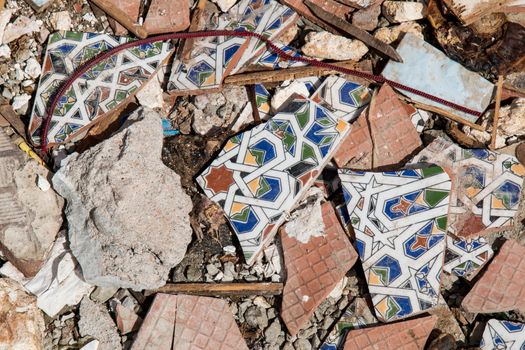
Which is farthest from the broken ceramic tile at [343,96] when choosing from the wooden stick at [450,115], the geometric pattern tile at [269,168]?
the wooden stick at [450,115]

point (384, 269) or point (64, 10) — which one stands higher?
point (64, 10)

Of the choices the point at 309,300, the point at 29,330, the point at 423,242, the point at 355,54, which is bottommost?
the point at 29,330

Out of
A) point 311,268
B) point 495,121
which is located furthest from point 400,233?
point 495,121

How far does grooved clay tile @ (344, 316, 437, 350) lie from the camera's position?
12.8 feet

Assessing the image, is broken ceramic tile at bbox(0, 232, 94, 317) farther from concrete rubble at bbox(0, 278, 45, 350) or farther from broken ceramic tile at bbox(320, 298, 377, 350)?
broken ceramic tile at bbox(320, 298, 377, 350)

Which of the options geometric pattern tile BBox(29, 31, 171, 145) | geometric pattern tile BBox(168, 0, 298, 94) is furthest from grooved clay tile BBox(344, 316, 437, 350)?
geometric pattern tile BBox(29, 31, 171, 145)

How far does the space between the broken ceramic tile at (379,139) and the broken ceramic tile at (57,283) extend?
1639 mm

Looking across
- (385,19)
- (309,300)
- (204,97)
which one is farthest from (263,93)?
(309,300)

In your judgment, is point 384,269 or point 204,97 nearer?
point 384,269

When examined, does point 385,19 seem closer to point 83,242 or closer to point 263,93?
point 263,93

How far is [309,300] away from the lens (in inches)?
155

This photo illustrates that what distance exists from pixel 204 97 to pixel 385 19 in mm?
1212

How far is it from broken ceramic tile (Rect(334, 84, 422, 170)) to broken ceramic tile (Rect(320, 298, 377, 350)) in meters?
0.80

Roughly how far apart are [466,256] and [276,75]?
1527 mm
